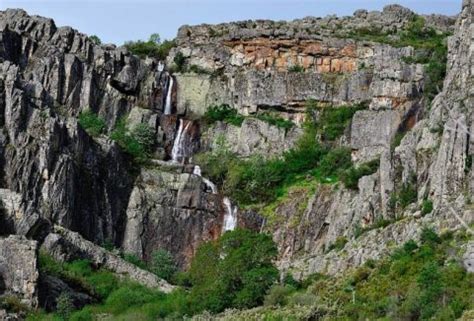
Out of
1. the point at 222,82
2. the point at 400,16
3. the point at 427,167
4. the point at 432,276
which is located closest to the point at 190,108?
the point at 222,82

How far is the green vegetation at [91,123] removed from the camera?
95.1 m

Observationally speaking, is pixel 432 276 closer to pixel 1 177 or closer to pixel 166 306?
pixel 166 306

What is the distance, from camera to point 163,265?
8619 cm

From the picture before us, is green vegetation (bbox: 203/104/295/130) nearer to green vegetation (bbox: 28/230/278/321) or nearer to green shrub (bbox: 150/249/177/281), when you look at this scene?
green shrub (bbox: 150/249/177/281)

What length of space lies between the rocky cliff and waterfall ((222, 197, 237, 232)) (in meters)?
0.16

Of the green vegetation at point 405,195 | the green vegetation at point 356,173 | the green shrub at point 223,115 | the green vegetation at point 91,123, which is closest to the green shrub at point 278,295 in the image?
the green vegetation at point 405,195

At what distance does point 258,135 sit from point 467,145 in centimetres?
2683

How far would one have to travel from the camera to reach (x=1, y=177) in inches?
3334

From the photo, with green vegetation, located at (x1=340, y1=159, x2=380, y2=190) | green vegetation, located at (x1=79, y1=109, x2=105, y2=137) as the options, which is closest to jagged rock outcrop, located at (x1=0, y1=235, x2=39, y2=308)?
green vegetation, located at (x1=79, y1=109, x2=105, y2=137)

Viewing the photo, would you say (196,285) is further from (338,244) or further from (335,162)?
(335,162)

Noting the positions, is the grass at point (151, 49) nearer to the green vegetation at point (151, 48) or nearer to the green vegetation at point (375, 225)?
the green vegetation at point (151, 48)

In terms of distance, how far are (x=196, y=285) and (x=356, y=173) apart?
15590 mm

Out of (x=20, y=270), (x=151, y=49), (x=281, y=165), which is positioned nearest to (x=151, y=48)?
(x=151, y=49)

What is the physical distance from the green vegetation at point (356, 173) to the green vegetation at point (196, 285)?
10270 mm
